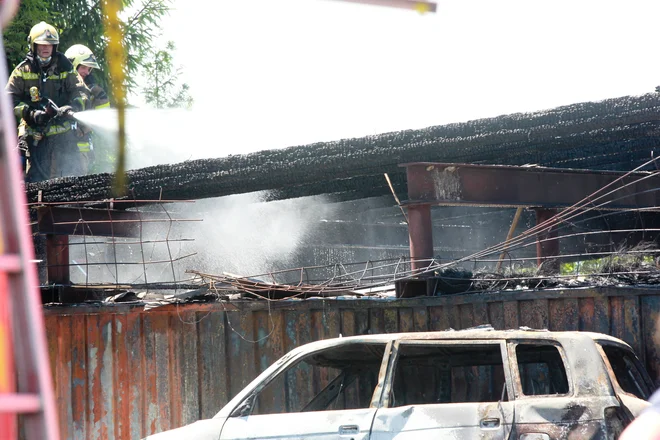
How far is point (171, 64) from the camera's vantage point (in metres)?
34.4

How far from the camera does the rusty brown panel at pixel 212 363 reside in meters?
9.11

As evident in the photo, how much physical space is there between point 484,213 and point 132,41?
16852 mm

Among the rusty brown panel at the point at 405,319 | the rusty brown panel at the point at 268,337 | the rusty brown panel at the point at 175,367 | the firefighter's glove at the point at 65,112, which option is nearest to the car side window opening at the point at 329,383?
the rusty brown panel at the point at 268,337

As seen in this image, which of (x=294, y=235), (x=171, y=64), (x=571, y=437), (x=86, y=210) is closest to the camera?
(x=571, y=437)

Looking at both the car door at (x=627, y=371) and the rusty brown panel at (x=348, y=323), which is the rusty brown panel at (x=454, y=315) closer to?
the rusty brown panel at (x=348, y=323)

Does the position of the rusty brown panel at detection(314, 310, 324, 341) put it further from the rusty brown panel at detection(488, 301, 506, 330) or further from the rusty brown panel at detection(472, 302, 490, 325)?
the rusty brown panel at detection(488, 301, 506, 330)

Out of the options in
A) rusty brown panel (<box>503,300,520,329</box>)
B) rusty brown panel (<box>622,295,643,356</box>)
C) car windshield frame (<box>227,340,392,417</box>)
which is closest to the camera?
car windshield frame (<box>227,340,392,417</box>)

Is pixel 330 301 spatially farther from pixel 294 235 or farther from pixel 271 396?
pixel 294 235

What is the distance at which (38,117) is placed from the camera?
1355 centimetres

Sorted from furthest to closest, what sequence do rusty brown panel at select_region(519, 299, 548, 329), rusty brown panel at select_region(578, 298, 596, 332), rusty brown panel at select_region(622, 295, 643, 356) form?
rusty brown panel at select_region(519, 299, 548, 329), rusty brown panel at select_region(578, 298, 596, 332), rusty brown panel at select_region(622, 295, 643, 356)

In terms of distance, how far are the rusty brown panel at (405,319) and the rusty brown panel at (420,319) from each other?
5cm

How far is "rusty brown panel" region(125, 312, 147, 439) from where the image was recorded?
9.39 m

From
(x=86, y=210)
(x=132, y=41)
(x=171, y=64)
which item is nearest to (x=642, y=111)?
(x=86, y=210)

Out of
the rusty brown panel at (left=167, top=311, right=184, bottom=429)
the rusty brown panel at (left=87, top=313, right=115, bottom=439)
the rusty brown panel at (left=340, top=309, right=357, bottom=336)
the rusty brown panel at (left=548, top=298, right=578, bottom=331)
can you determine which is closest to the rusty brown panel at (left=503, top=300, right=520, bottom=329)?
the rusty brown panel at (left=548, top=298, right=578, bottom=331)
